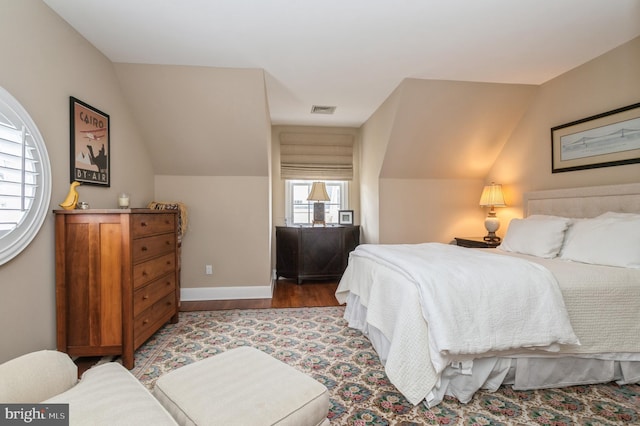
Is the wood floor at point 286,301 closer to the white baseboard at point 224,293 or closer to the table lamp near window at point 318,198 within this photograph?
the white baseboard at point 224,293

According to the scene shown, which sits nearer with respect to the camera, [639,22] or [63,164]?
[63,164]

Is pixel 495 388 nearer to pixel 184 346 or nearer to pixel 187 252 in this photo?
pixel 184 346

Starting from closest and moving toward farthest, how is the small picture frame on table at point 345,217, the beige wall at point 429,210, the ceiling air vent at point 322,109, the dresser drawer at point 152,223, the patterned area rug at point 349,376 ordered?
the patterned area rug at point 349,376
the dresser drawer at point 152,223
the ceiling air vent at point 322,109
the beige wall at point 429,210
the small picture frame on table at point 345,217

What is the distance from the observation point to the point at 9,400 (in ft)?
3.22

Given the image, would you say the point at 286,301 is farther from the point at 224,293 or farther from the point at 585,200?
the point at 585,200

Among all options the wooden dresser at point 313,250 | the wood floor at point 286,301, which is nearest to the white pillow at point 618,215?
the wood floor at point 286,301

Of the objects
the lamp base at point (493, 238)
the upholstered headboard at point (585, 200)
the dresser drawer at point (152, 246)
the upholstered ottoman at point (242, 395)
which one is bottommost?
the upholstered ottoman at point (242, 395)

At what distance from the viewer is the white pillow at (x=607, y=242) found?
6.96 ft

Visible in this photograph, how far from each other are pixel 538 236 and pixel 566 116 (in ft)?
4.62

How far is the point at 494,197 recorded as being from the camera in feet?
12.9

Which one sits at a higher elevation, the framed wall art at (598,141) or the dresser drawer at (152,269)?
the framed wall art at (598,141)

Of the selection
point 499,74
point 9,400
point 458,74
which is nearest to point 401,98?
point 458,74

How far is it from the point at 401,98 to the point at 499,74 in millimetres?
979

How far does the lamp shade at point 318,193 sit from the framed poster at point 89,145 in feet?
8.58
